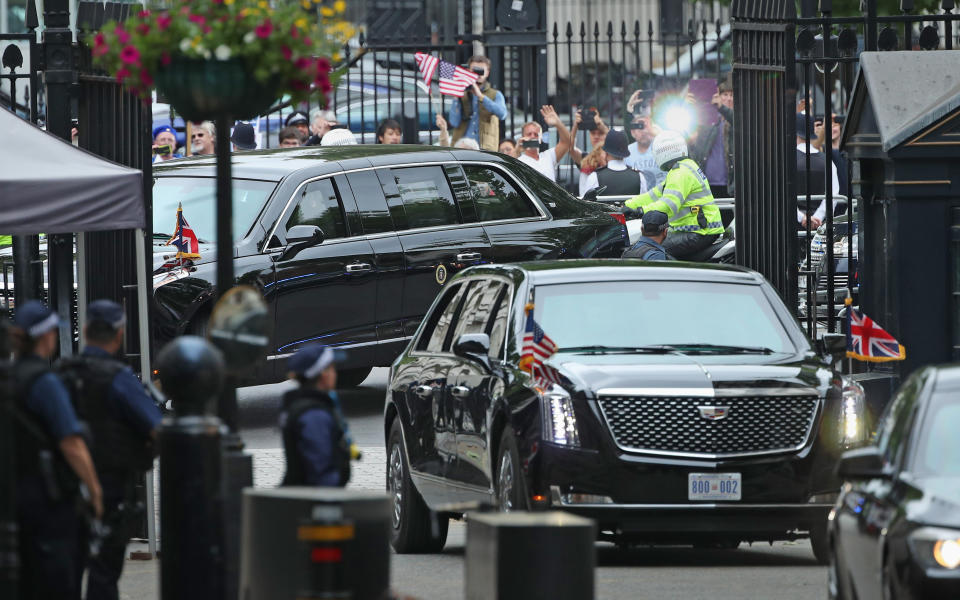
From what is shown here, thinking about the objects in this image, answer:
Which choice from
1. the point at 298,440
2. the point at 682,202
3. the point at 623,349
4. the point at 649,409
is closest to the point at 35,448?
the point at 298,440

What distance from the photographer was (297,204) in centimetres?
1565

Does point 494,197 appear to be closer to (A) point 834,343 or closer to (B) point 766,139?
(B) point 766,139

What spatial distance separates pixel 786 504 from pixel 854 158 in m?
4.18

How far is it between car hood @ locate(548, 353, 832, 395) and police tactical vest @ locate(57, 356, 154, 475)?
2644 mm

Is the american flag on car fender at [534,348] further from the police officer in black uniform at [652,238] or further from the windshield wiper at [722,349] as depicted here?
the police officer in black uniform at [652,238]

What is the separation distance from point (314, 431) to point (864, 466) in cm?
217

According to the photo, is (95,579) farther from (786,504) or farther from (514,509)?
(786,504)

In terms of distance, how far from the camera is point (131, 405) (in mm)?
8477

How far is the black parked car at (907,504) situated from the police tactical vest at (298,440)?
1.99m

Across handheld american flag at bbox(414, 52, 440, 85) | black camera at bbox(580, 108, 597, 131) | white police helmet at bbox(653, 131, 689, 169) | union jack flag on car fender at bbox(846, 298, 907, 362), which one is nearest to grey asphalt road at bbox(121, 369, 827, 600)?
union jack flag on car fender at bbox(846, 298, 907, 362)

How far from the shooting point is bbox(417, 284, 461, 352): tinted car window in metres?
12.1

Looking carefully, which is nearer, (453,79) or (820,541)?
(820,541)

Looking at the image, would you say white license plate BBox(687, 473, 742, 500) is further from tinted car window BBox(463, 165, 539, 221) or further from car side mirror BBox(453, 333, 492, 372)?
tinted car window BBox(463, 165, 539, 221)

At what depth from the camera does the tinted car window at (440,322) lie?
12.1 meters
